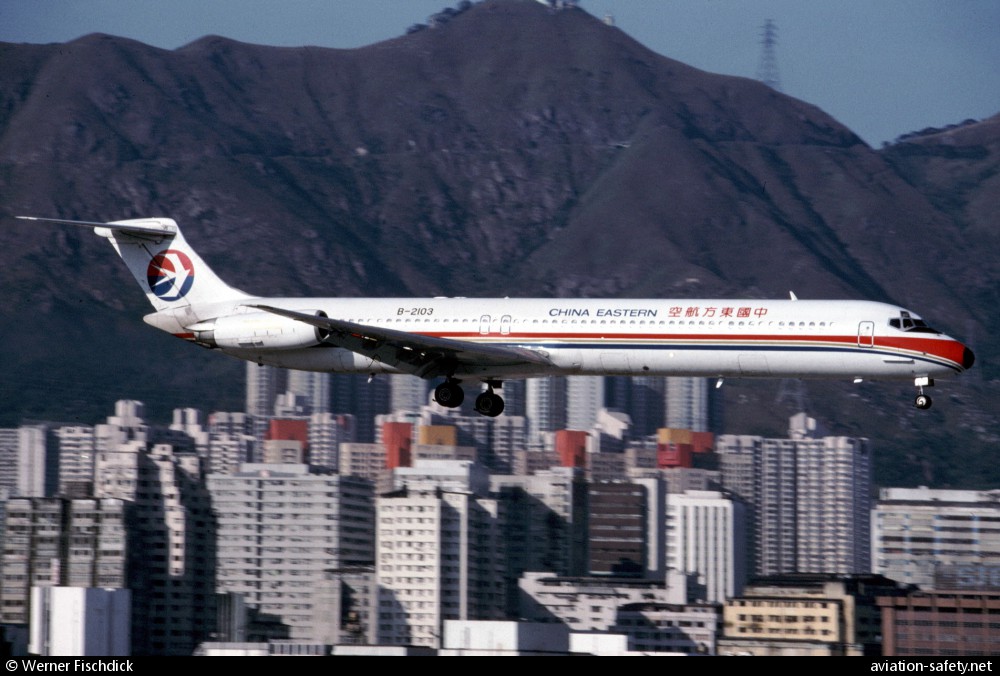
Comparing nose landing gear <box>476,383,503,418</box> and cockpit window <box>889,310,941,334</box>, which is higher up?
cockpit window <box>889,310,941,334</box>

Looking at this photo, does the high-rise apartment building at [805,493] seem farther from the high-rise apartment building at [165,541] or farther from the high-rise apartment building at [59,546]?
the high-rise apartment building at [59,546]

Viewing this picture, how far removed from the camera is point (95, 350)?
405 feet

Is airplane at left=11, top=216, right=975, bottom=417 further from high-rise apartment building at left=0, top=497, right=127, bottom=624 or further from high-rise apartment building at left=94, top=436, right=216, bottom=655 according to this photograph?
high-rise apartment building at left=94, top=436, right=216, bottom=655

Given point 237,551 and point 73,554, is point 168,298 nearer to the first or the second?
point 73,554

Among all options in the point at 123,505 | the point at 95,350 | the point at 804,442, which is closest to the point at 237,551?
the point at 123,505

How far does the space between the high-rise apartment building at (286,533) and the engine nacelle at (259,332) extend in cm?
7580

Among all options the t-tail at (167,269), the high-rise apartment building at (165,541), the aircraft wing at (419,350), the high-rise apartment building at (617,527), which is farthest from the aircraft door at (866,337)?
the high-rise apartment building at (617,527)

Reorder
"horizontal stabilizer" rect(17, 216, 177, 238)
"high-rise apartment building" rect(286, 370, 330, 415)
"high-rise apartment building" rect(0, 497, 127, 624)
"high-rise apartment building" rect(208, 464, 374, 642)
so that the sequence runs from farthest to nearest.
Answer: "high-rise apartment building" rect(286, 370, 330, 415) → "high-rise apartment building" rect(208, 464, 374, 642) → "high-rise apartment building" rect(0, 497, 127, 624) → "horizontal stabilizer" rect(17, 216, 177, 238)

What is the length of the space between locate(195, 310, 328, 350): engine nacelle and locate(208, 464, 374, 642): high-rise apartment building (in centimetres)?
7580

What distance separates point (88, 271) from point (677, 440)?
7287cm

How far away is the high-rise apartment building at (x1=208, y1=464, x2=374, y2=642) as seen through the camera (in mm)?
126312

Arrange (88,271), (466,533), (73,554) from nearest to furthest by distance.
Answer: (73,554) → (466,533) → (88,271)

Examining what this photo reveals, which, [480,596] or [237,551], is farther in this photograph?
[237,551]

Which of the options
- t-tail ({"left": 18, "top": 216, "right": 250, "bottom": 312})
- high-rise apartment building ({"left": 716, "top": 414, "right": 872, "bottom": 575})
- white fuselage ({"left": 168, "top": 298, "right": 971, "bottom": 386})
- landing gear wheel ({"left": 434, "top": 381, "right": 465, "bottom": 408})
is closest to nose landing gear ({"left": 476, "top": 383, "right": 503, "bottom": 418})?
landing gear wheel ({"left": 434, "top": 381, "right": 465, "bottom": 408})
